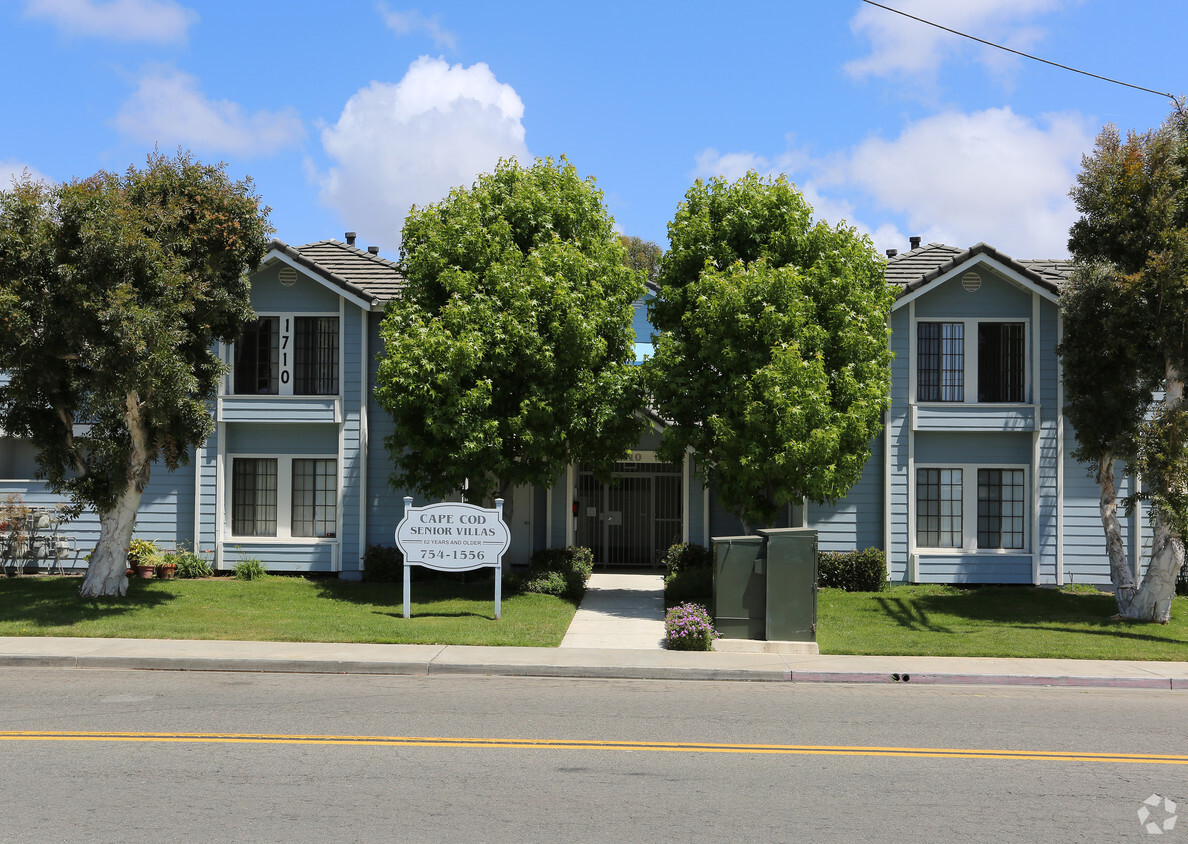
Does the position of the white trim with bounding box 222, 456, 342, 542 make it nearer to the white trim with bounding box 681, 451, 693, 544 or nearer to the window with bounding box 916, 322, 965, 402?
the white trim with bounding box 681, 451, 693, 544

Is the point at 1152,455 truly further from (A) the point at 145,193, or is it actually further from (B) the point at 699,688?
(A) the point at 145,193

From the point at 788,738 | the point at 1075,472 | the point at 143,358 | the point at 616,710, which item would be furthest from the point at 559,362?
the point at 1075,472

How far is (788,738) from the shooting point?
830 cm

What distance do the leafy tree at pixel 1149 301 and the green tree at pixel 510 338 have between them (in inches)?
318

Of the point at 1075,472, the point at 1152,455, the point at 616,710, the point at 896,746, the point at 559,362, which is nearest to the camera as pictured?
the point at 896,746

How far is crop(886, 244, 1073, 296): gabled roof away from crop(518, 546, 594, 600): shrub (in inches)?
323

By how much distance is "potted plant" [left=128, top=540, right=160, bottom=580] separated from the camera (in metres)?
18.8

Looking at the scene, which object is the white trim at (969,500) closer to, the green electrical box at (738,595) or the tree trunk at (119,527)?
the green electrical box at (738,595)

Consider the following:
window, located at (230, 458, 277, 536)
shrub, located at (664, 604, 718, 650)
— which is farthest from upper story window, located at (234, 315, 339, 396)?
shrub, located at (664, 604, 718, 650)

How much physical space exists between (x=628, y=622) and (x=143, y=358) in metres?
8.61

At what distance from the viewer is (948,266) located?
19234 millimetres

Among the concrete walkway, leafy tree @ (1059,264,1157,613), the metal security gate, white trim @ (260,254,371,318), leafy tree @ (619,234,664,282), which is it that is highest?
leafy tree @ (619,234,664,282)

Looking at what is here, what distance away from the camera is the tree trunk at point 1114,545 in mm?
16406

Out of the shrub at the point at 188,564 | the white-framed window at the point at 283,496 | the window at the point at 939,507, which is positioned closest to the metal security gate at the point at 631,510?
the window at the point at 939,507
